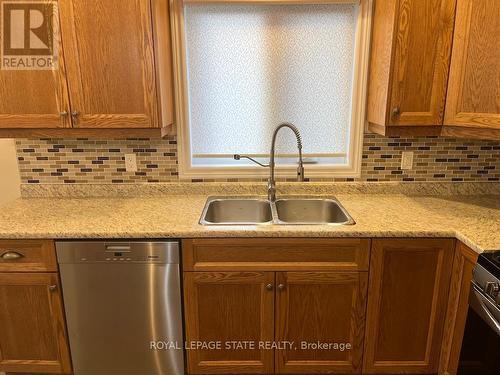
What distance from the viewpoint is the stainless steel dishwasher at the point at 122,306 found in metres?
1.63

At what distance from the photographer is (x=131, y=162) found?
2.11 metres

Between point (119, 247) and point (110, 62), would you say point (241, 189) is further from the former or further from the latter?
A: point (110, 62)

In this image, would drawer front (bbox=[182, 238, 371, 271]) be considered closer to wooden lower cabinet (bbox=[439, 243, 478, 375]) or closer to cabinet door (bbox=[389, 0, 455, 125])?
wooden lower cabinet (bbox=[439, 243, 478, 375])

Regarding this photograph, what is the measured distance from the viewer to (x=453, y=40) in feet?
5.54

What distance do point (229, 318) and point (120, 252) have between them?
0.59m

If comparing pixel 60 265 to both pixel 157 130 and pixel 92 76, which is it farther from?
pixel 92 76

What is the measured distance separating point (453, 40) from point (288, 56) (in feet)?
2.63

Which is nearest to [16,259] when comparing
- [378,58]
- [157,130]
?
[157,130]

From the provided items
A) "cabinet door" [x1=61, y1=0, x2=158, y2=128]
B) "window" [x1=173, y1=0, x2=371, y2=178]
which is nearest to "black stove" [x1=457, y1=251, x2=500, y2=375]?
"window" [x1=173, y1=0, x2=371, y2=178]

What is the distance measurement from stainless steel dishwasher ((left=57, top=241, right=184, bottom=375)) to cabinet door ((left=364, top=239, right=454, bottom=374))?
0.92 metres

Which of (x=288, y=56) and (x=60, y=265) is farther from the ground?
(x=288, y=56)

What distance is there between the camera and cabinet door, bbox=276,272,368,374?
5.50ft

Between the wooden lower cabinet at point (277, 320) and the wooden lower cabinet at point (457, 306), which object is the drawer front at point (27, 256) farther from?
the wooden lower cabinet at point (457, 306)

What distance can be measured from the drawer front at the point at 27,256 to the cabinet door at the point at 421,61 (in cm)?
172
